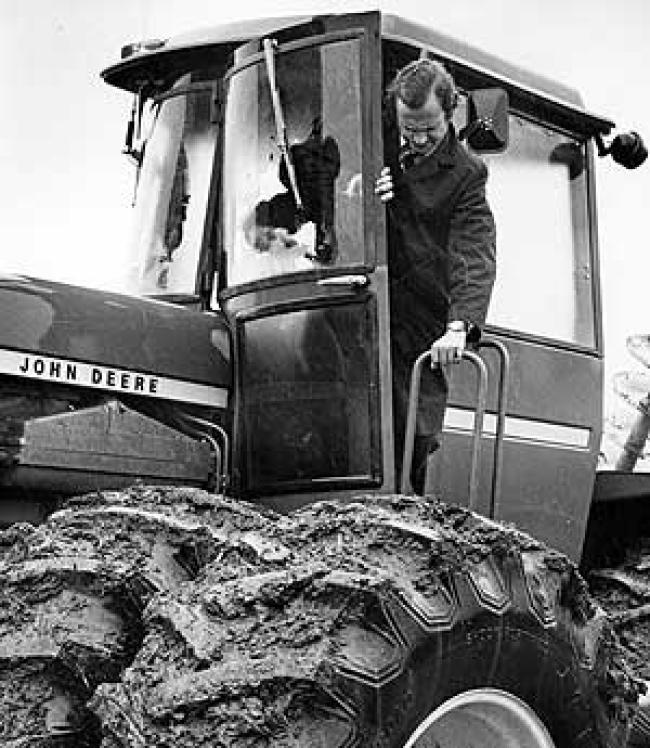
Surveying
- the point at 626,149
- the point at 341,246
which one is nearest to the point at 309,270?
the point at 341,246

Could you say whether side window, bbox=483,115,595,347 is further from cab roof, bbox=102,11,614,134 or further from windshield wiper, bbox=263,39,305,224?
windshield wiper, bbox=263,39,305,224

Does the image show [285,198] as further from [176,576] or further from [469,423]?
[176,576]

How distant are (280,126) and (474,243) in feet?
2.39

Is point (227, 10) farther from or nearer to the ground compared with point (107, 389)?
farther from the ground

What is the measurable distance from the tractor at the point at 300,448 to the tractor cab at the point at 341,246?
1 cm

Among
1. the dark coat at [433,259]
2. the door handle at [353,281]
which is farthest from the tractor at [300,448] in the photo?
the dark coat at [433,259]

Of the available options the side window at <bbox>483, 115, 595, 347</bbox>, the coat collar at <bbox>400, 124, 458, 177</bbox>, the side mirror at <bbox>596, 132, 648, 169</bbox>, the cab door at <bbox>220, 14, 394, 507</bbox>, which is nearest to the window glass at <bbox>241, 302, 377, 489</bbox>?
the cab door at <bbox>220, 14, 394, 507</bbox>

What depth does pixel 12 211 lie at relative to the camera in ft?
37.2

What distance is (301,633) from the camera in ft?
12.3

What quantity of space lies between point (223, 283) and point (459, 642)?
2.02 m

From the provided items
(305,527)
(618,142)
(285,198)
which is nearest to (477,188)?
(285,198)

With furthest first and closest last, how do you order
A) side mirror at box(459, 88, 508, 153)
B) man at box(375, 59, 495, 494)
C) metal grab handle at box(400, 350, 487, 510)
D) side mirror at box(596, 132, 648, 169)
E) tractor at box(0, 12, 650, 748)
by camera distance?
1. side mirror at box(596, 132, 648, 169)
2. side mirror at box(459, 88, 508, 153)
3. man at box(375, 59, 495, 494)
4. metal grab handle at box(400, 350, 487, 510)
5. tractor at box(0, 12, 650, 748)

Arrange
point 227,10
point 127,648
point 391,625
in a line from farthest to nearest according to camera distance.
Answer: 1. point 227,10
2. point 127,648
3. point 391,625

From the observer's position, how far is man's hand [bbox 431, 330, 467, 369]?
5066mm
